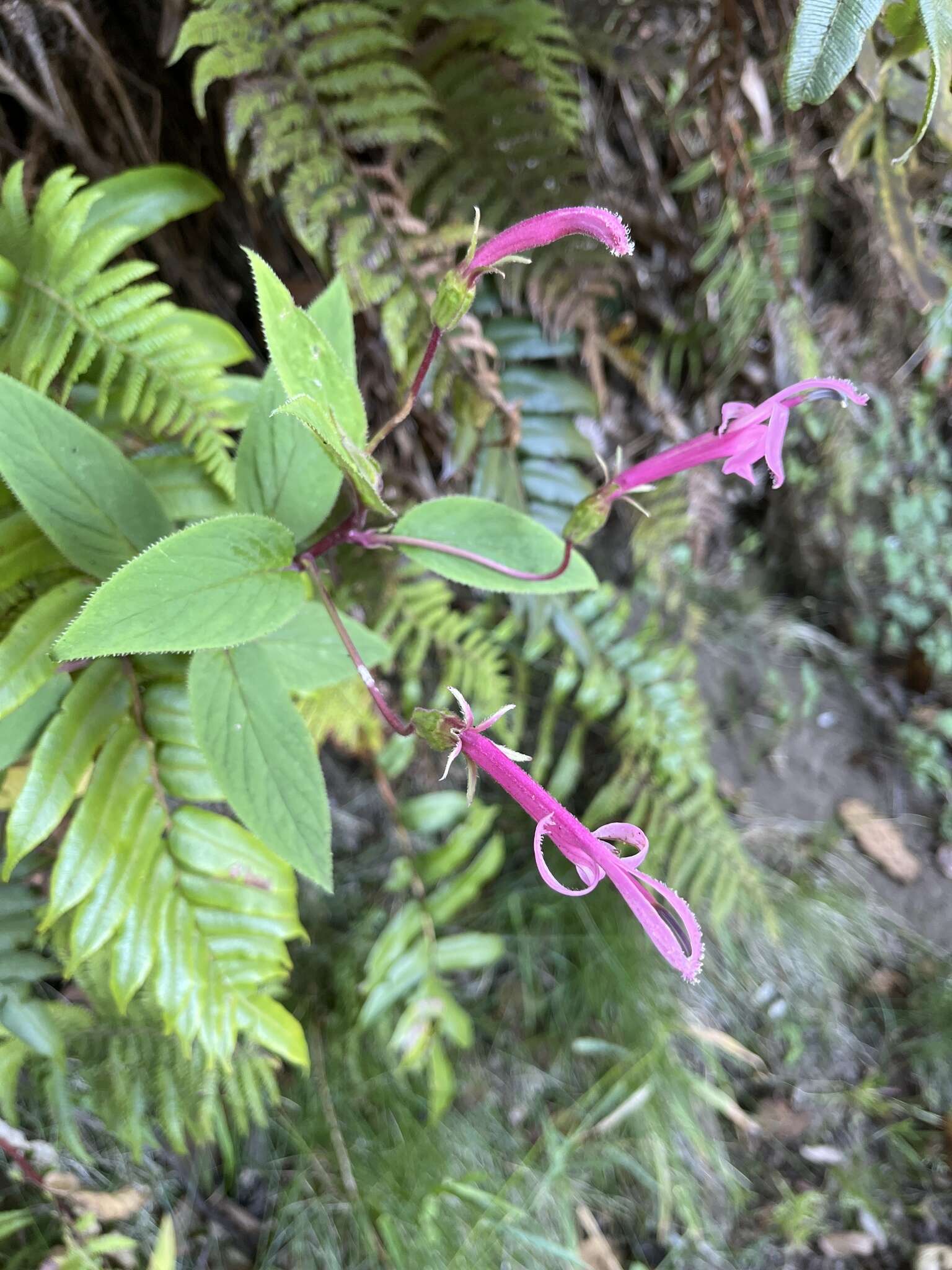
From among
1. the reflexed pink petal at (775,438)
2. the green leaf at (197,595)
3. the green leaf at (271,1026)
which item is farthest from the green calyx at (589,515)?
the green leaf at (271,1026)

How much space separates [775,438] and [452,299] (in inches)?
9.9

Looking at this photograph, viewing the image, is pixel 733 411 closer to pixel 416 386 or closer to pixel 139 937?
pixel 416 386

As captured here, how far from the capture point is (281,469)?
1.99 ft

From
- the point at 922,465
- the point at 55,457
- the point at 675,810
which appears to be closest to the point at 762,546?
the point at 922,465

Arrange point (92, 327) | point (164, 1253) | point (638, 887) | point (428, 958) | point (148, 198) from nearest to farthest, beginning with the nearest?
point (638, 887) → point (92, 327) → point (148, 198) → point (164, 1253) → point (428, 958)

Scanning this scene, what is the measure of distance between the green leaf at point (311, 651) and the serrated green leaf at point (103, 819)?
0.15m

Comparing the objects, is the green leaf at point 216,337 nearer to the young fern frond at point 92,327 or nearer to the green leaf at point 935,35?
the young fern frond at point 92,327

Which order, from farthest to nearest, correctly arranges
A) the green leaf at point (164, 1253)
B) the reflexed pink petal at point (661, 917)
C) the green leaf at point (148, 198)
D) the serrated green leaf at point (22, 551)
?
the green leaf at point (164, 1253), the green leaf at point (148, 198), the serrated green leaf at point (22, 551), the reflexed pink petal at point (661, 917)

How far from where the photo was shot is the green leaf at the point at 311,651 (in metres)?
0.69

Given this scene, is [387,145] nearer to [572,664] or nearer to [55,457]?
[55,457]

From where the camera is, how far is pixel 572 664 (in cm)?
125

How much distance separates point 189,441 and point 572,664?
0.75 m

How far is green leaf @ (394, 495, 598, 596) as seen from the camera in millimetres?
597

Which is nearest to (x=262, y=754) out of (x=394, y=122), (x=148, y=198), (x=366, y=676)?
(x=366, y=676)
